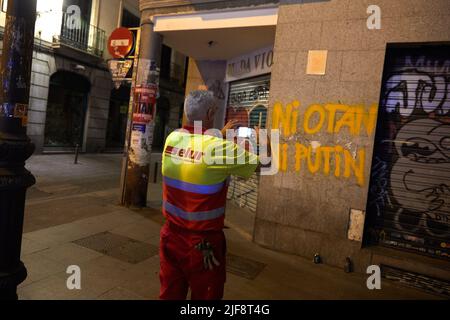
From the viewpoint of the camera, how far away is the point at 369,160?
16.3ft

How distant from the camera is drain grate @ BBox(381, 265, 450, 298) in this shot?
4551 mm

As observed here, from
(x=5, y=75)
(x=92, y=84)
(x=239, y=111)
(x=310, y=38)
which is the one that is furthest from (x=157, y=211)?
(x=92, y=84)

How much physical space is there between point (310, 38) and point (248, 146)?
3.27m

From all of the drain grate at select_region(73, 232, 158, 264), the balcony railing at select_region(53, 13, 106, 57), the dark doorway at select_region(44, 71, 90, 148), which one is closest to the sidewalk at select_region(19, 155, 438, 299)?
the drain grate at select_region(73, 232, 158, 264)

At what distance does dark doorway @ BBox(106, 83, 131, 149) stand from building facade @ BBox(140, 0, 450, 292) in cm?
1575

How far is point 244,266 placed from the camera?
16.0 ft

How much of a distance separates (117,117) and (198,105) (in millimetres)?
19055

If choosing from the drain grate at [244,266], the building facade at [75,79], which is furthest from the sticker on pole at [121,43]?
the building facade at [75,79]

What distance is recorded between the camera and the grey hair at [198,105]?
8.70 ft

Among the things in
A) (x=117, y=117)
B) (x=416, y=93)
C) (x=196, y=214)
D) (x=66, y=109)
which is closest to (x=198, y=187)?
(x=196, y=214)

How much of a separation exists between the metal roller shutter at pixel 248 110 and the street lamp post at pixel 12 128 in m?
5.17

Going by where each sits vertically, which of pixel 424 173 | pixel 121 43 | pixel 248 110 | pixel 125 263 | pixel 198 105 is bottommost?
pixel 125 263

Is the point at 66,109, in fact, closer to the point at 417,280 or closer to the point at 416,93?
the point at 416,93
